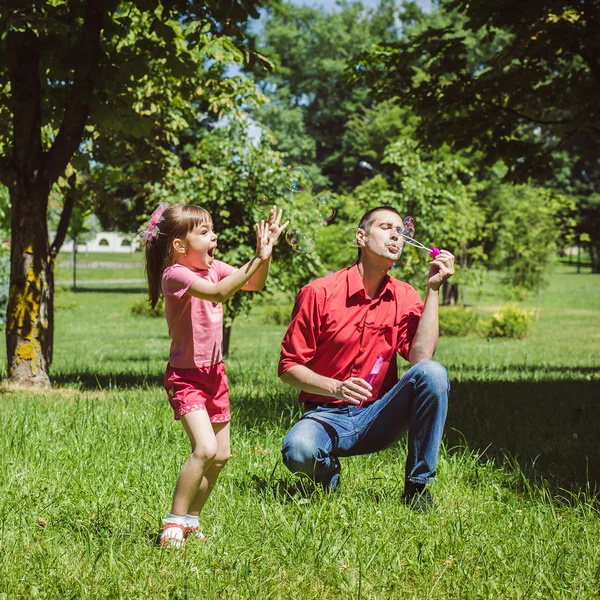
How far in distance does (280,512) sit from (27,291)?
4679 mm

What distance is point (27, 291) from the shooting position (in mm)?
7645

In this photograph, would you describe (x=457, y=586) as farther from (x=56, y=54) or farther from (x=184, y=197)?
(x=184, y=197)

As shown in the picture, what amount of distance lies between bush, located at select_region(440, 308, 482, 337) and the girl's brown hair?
1787 cm

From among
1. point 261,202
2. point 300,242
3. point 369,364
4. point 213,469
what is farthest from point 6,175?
point 213,469

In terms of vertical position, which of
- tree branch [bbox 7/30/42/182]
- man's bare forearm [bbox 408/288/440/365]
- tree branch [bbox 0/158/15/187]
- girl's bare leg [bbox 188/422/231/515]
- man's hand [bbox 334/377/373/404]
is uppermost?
tree branch [bbox 7/30/42/182]

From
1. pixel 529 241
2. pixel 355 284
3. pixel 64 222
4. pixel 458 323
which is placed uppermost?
pixel 529 241

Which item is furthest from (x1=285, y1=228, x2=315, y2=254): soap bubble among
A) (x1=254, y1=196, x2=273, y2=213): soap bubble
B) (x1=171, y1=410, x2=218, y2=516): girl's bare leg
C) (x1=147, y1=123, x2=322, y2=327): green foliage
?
(x1=147, y1=123, x2=322, y2=327): green foliage

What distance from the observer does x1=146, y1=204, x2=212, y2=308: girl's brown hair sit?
369cm

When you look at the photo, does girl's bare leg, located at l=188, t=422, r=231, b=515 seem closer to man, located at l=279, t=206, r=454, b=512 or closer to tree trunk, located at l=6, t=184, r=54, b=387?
man, located at l=279, t=206, r=454, b=512

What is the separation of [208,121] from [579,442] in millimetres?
39225

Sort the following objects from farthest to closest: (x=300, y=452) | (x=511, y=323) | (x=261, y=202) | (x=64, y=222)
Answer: (x=511, y=323) < (x=64, y=222) < (x=261, y=202) < (x=300, y=452)

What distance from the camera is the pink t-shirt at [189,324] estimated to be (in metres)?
3.64

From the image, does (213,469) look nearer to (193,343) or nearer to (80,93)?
(193,343)

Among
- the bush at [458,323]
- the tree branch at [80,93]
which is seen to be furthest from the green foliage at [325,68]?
the tree branch at [80,93]
